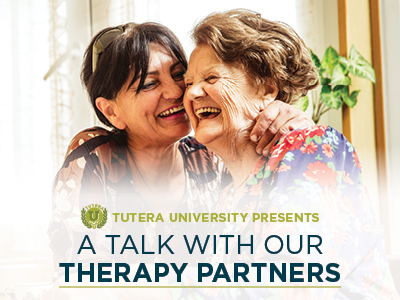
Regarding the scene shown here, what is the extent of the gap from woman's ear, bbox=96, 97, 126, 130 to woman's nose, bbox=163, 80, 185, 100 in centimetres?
18

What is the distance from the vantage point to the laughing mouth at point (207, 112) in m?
0.98

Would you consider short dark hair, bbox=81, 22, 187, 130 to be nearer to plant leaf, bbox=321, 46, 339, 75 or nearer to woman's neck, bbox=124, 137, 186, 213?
woman's neck, bbox=124, 137, 186, 213

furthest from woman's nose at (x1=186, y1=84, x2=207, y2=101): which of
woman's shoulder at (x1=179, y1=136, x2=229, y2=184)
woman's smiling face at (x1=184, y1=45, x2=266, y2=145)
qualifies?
woman's shoulder at (x1=179, y1=136, x2=229, y2=184)

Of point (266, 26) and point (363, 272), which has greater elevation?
point (266, 26)

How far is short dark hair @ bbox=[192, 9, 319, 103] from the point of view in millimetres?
928

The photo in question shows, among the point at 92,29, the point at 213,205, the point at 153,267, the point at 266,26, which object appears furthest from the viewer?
the point at 92,29

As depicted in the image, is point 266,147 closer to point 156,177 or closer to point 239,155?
point 239,155

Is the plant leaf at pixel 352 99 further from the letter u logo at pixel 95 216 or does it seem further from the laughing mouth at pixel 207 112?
the letter u logo at pixel 95 216

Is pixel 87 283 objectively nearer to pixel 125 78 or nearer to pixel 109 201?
pixel 109 201

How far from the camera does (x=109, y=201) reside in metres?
1.12

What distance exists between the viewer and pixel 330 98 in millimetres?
2373

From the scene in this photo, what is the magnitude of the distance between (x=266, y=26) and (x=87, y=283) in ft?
2.33

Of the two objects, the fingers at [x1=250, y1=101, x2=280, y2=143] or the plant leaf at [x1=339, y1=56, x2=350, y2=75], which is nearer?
the fingers at [x1=250, y1=101, x2=280, y2=143]

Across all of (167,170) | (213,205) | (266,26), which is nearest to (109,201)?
(167,170)
